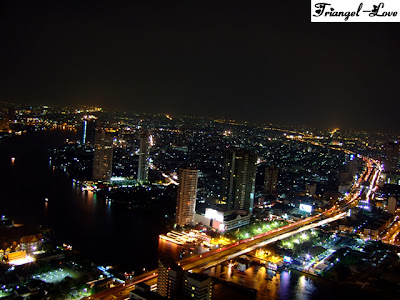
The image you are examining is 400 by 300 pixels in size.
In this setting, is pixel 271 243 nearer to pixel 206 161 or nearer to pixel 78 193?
pixel 78 193

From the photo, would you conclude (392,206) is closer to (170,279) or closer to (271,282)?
(271,282)

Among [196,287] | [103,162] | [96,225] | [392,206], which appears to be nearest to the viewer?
[196,287]

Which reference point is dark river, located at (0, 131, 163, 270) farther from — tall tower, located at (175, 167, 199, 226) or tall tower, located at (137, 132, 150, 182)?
tall tower, located at (137, 132, 150, 182)

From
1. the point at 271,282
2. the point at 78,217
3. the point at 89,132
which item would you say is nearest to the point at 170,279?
the point at 271,282

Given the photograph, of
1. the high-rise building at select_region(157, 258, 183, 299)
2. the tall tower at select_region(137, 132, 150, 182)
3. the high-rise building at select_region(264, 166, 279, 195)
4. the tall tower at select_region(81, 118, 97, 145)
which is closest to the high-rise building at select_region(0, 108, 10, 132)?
the tall tower at select_region(81, 118, 97, 145)

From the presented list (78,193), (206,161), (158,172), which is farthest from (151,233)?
(206,161)

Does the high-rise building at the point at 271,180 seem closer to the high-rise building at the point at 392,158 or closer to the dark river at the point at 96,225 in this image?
the dark river at the point at 96,225
